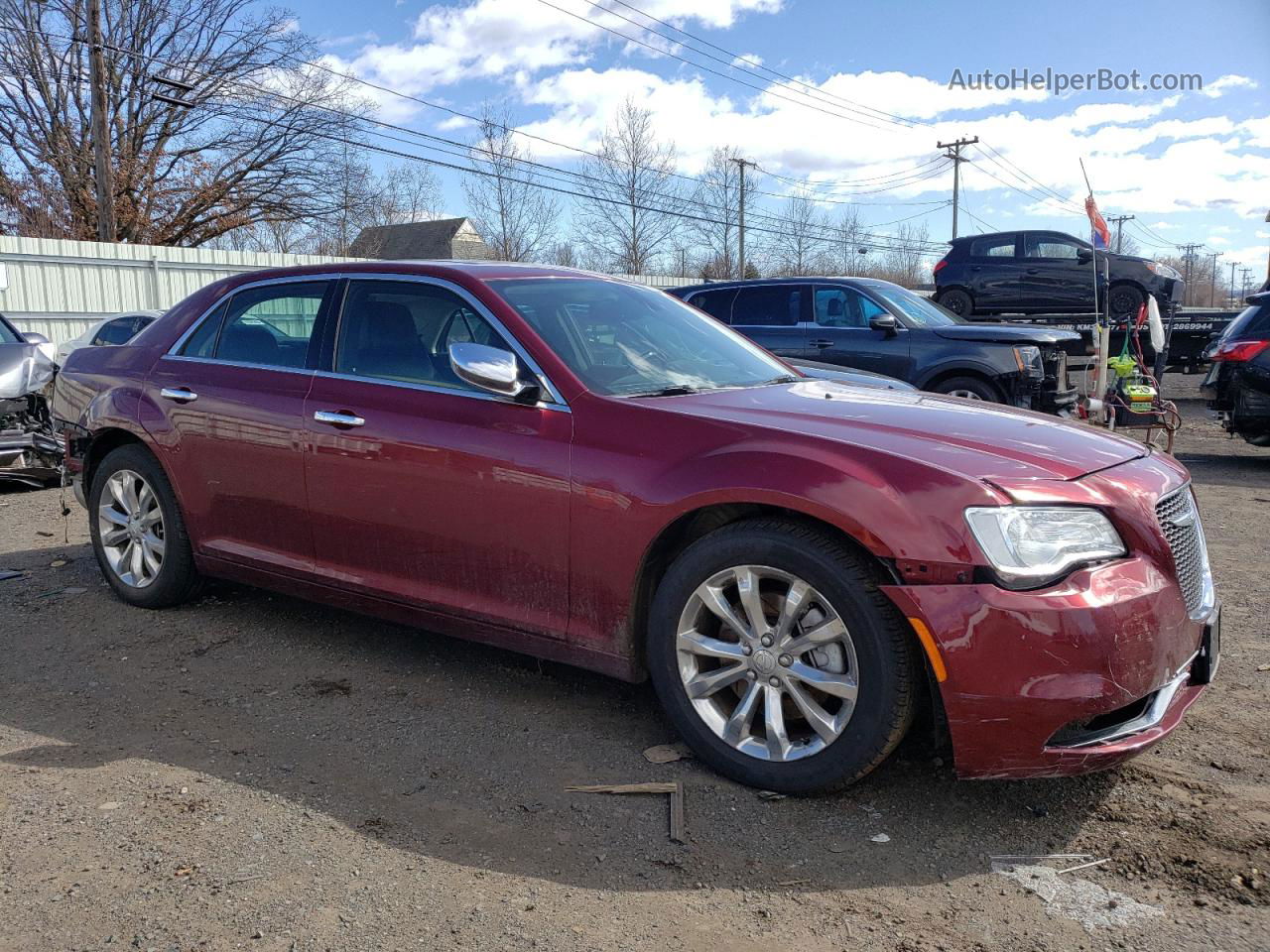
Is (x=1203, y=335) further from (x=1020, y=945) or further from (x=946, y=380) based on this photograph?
(x=1020, y=945)

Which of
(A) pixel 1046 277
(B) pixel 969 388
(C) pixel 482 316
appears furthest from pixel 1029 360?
(A) pixel 1046 277

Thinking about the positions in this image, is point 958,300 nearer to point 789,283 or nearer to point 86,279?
point 789,283

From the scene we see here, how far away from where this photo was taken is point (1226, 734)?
356 cm

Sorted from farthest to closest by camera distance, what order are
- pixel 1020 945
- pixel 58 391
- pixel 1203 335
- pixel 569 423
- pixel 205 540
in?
pixel 1203 335, pixel 58 391, pixel 205 540, pixel 569 423, pixel 1020 945

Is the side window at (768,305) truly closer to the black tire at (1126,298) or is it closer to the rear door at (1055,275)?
the rear door at (1055,275)

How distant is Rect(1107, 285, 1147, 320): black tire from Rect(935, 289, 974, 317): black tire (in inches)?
93.5

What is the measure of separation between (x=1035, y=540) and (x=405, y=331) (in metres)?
2.52

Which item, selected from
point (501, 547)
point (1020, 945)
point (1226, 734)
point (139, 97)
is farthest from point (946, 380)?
point (139, 97)

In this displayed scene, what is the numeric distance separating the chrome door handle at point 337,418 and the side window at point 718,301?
752cm

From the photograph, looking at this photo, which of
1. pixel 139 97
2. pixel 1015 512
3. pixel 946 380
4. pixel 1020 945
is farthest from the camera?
pixel 139 97

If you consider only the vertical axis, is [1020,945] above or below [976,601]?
below

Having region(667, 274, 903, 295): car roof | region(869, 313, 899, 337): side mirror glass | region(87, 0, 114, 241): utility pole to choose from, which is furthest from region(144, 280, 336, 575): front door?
region(87, 0, 114, 241): utility pole

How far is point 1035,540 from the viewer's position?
2770mm

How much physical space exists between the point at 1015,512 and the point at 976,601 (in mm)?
276
